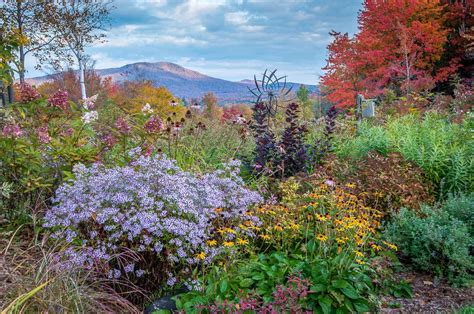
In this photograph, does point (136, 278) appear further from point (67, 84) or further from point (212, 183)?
point (67, 84)

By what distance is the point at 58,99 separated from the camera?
4.03 metres

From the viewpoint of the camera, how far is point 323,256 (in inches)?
132

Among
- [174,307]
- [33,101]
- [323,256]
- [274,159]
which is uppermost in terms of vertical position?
[33,101]

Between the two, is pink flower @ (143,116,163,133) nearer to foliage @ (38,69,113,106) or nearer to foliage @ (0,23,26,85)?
foliage @ (0,23,26,85)

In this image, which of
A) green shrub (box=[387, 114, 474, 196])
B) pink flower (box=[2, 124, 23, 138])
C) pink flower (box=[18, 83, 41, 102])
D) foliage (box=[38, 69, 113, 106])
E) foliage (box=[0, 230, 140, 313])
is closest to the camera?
foliage (box=[0, 230, 140, 313])

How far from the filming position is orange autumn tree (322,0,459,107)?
51.6ft

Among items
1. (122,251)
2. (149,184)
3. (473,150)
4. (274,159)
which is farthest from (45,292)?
(473,150)

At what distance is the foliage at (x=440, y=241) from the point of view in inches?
137

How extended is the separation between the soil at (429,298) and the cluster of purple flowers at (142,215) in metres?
1.12

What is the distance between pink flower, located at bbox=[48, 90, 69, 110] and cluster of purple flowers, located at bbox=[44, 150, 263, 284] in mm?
760

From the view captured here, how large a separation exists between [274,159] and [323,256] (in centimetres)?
211

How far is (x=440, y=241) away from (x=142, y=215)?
217cm

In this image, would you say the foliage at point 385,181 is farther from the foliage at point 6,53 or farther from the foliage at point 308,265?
the foliage at point 6,53

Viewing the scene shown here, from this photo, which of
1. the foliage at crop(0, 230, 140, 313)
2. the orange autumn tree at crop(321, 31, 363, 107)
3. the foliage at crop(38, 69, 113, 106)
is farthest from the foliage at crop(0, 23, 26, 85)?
the foliage at crop(38, 69, 113, 106)
